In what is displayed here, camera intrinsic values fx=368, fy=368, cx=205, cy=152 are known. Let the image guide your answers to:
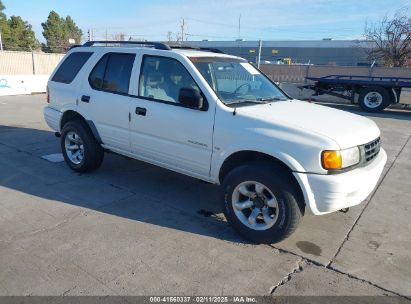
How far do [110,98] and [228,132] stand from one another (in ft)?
6.47

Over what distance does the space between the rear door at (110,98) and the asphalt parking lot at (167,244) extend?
74cm

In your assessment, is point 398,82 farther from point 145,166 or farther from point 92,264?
point 92,264

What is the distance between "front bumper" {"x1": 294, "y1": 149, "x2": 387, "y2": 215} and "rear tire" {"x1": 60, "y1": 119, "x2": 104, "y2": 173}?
318cm

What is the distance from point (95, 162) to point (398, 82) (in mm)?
12381

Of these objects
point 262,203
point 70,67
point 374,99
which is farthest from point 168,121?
point 374,99

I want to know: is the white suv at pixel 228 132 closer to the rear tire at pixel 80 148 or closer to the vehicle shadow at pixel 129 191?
the rear tire at pixel 80 148

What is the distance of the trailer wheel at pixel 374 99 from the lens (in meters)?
14.2

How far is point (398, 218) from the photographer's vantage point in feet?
14.6

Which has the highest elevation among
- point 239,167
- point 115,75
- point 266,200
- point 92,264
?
point 115,75

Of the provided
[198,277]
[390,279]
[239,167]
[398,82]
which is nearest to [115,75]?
[239,167]

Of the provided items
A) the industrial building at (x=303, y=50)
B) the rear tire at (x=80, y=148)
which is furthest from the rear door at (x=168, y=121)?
the industrial building at (x=303, y=50)

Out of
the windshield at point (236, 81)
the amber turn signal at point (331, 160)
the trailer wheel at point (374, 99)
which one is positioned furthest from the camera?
the trailer wheel at point (374, 99)

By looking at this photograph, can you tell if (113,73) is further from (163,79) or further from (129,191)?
(129,191)

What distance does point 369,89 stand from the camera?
14422mm
